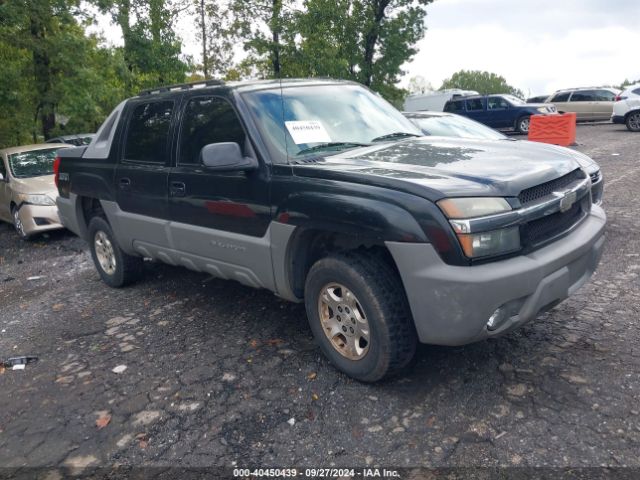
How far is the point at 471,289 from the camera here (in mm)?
2811

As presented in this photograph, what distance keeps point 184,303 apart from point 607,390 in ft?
11.8

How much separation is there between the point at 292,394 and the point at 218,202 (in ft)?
4.90

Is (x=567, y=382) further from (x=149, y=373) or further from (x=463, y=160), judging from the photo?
(x=149, y=373)

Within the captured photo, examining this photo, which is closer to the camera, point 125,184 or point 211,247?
point 211,247

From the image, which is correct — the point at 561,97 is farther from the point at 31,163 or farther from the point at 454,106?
the point at 31,163

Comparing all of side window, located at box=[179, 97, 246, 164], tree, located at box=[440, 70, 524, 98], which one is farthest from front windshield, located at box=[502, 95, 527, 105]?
tree, located at box=[440, 70, 524, 98]

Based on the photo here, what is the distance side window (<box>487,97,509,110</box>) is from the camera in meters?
22.3

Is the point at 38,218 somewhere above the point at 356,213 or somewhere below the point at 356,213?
below

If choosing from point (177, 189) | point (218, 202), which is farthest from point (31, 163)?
point (218, 202)

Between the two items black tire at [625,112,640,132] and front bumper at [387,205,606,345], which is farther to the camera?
black tire at [625,112,640,132]

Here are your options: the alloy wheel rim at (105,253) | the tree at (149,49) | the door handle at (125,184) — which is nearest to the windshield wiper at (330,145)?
the door handle at (125,184)

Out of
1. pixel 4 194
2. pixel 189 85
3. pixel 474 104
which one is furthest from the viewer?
pixel 474 104

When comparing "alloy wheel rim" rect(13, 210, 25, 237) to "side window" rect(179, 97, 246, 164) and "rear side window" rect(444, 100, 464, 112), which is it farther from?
"rear side window" rect(444, 100, 464, 112)

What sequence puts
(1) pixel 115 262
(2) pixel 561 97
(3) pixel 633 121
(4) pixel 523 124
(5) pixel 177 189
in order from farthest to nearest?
(2) pixel 561 97, (4) pixel 523 124, (3) pixel 633 121, (1) pixel 115 262, (5) pixel 177 189
